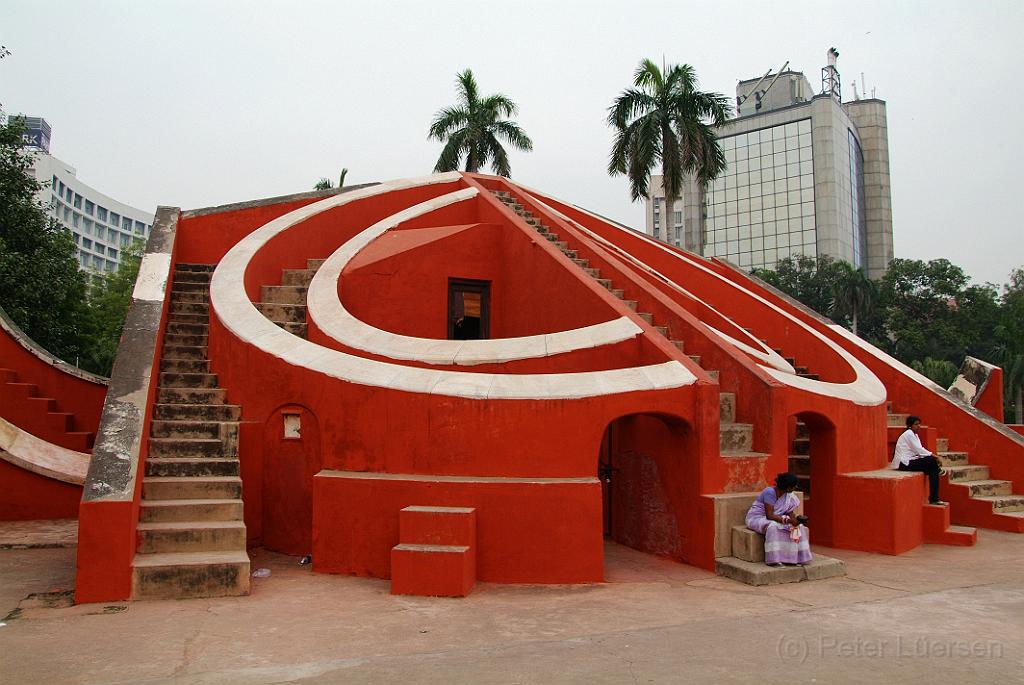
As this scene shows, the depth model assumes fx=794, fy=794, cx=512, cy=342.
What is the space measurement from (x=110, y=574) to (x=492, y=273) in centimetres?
616

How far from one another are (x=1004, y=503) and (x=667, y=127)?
1332 centimetres

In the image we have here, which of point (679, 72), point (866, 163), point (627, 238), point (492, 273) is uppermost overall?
point (866, 163)

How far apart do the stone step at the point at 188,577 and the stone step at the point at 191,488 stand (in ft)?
2.38

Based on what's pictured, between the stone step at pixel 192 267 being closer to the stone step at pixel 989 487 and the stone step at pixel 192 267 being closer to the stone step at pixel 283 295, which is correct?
the stone step at pixel 283 295

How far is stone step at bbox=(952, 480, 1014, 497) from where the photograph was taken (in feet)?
30.1

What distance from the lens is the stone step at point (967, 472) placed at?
9.45 m

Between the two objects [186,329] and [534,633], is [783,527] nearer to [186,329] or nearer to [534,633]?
[534,633]

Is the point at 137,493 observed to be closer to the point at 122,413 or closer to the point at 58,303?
the point at 122,413

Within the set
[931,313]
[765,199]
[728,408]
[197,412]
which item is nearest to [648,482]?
[728,408]

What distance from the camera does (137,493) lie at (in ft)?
18.2

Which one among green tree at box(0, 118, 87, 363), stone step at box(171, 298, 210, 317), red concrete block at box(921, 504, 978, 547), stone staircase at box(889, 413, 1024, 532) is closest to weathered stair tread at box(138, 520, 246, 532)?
stone step at box(171, 298, 210, 317)

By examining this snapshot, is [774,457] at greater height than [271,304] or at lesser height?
lesser

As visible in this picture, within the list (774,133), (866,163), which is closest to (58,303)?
(774,133)

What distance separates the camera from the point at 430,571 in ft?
17.7
